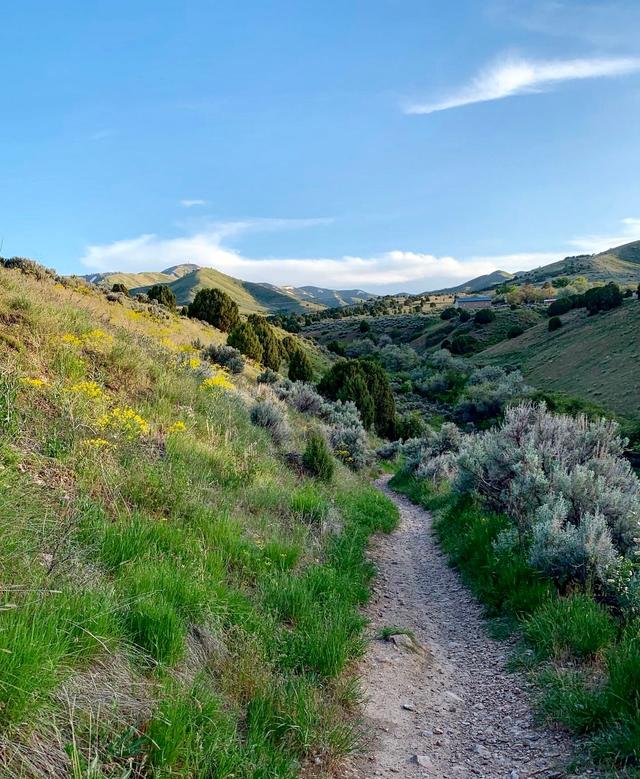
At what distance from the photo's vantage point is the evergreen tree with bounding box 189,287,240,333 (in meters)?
32.0

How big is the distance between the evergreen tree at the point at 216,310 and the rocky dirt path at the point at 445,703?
2719cm

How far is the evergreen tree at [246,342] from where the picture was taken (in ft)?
83.2

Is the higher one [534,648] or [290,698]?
[290,698]

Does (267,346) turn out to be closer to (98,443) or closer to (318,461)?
(318,461)

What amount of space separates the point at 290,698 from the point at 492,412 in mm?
32499

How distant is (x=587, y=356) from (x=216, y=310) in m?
28.9

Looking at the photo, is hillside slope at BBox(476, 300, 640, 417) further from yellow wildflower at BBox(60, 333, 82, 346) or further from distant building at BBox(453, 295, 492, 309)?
distant building at BBox(453, 295, 492, 309)

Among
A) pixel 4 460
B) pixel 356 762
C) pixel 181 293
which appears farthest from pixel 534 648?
pixel 181 293

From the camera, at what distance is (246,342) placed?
84.4 ft

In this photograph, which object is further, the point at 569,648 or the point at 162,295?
the point at 162,295

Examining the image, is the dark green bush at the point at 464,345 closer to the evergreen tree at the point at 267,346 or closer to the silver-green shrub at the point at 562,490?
the evergreen tree at the point at 267,346

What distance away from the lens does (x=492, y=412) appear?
33625 mm

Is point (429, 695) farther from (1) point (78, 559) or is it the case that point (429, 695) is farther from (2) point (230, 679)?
(1) point (78, 559)

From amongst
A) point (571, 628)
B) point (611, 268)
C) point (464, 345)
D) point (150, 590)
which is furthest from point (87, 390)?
point (611, 268)
